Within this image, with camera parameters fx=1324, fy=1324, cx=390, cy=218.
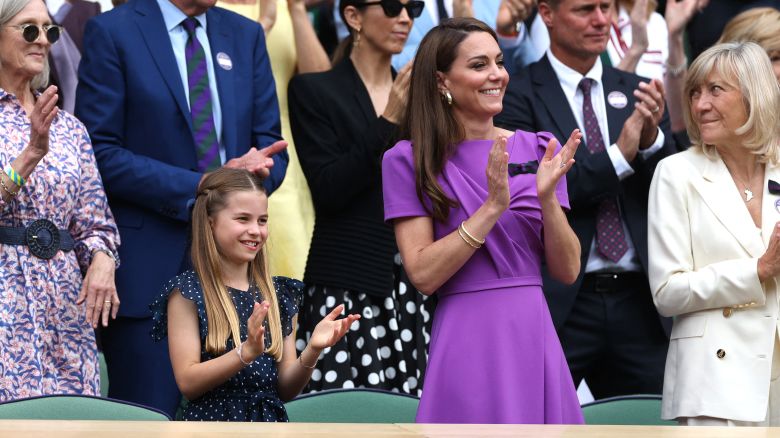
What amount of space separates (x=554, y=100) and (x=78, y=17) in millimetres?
2198

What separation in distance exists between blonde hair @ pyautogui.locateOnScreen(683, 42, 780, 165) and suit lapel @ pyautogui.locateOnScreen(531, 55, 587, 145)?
0.60m

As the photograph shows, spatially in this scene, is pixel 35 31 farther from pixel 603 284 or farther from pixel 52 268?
pixel 603 284

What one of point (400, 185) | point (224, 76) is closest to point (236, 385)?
point (400, 185)

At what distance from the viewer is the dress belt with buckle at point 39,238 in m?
4.68

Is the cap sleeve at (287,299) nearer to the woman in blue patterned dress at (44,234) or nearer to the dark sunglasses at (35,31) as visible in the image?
the woman in blue patterned dress at (44,234)

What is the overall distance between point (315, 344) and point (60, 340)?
1.23 metres

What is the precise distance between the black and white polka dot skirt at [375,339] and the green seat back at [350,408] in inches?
38.1

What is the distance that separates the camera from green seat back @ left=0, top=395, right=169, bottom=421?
12.5ft

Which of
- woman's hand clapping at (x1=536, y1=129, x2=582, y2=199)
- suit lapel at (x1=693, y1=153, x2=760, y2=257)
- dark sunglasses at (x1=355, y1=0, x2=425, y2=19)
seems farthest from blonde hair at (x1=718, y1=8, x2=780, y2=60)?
woman's hand clapping at (x1=536, y1=129, x2=582, y2=199)

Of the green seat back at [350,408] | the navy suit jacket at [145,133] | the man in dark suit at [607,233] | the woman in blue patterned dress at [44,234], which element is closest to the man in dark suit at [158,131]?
the navy suit jacket at [145,133]

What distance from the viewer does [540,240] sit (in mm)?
4211

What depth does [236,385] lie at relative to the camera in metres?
4.28

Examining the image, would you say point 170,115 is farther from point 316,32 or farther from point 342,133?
point 316,32

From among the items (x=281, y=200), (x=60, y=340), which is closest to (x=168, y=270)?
(x=60, y=340)
